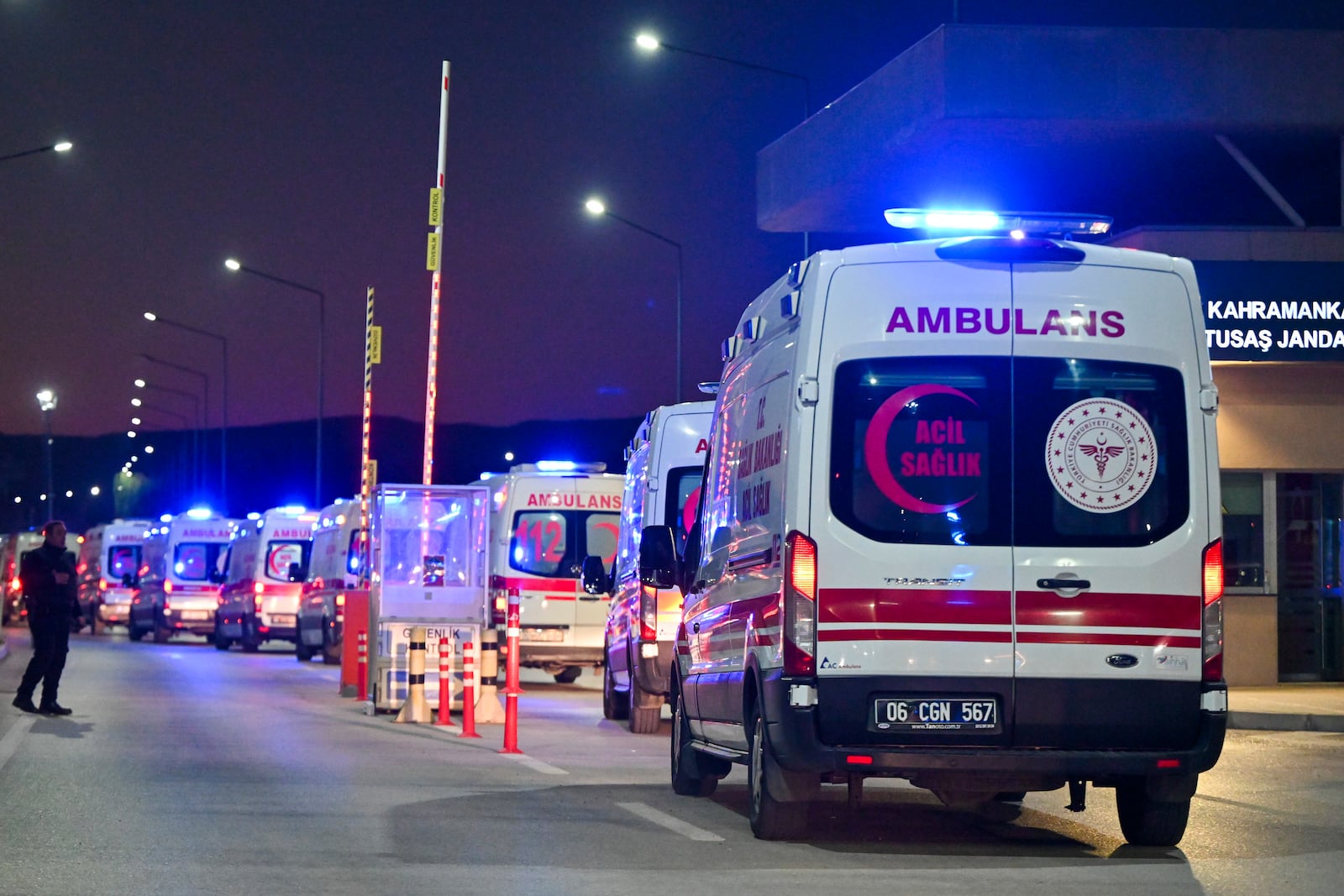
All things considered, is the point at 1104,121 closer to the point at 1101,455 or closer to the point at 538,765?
the point at 538,765

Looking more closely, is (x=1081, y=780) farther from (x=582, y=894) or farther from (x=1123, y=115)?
(x=1123, y=115)

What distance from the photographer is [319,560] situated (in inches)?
1364

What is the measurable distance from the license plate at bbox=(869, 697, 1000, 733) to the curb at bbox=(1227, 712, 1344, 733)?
10025mm

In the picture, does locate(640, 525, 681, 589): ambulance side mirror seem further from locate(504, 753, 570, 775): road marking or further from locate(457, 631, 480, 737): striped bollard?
locate(457, 631, 480, 737): striped bollard

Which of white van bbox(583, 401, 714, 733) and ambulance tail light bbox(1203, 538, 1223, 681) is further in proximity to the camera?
white van bbox(583, 401, 714, 733)

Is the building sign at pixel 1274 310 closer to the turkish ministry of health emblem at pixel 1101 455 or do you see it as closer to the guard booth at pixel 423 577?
the guard booth at pixel 423 577

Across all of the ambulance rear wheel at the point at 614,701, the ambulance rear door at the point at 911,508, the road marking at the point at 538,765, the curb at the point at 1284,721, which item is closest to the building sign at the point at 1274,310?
the curb at the point at 1284,721

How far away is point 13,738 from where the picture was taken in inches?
637

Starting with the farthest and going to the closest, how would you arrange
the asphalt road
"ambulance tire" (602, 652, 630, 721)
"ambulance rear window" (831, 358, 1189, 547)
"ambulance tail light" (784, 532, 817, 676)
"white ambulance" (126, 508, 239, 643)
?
"white ambulance" (126, 508, 239, 643)
"ambulance tire" (602, 652, 630, 721)
"ambulance rear window" (831, 358, 1189, 547)
"ambulance tail light" (784, 532, 817, 676)
the asphalt road

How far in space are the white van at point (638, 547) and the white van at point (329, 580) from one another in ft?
37.4

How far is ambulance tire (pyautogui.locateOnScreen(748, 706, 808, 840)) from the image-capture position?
979 cm

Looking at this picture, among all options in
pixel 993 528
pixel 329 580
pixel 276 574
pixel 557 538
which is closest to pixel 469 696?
pixel 557 538

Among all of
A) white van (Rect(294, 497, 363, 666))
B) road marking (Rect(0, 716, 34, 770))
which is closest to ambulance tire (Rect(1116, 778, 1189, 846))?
road marking (Rect(0, 716, 34, 770))

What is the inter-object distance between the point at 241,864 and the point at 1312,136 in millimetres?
20016
